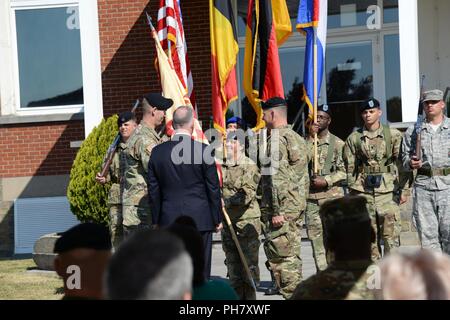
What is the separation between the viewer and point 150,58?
15.0 metres

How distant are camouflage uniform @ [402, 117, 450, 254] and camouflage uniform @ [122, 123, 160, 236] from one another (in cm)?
287

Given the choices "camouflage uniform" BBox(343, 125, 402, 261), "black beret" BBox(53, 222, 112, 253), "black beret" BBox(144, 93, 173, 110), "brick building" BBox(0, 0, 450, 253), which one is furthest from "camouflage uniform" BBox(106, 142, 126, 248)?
"black beret" BBox(53, 222, 112, 253)

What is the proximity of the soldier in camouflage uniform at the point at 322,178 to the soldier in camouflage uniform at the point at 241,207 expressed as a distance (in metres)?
0.90

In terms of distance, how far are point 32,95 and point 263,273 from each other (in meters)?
7.19

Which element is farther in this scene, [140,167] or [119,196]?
[119,196]

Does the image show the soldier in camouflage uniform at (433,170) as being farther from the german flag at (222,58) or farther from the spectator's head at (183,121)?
the german flag at (222,58)

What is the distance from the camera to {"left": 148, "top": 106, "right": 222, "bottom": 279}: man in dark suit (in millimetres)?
Result: 7867

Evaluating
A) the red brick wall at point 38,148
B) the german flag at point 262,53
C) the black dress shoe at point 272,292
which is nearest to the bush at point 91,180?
the red brick wall at point 38,148

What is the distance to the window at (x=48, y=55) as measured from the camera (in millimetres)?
15992

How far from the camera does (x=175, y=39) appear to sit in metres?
11.8

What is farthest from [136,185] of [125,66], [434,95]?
[125,66]

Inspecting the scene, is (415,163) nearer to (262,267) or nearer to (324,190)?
(324,190)

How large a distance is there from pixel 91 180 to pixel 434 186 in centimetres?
606
